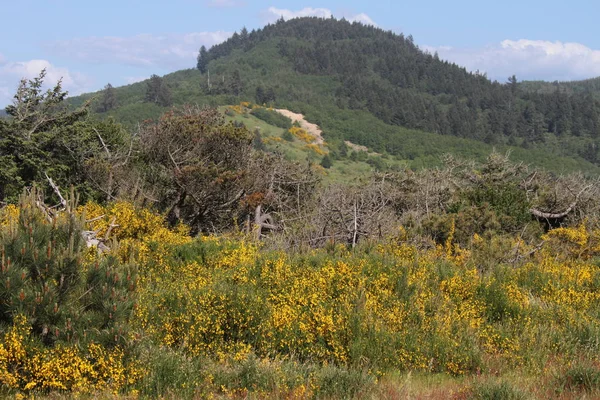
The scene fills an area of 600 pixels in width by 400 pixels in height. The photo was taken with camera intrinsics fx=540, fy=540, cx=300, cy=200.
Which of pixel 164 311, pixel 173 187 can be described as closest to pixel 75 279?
pixel 164 311

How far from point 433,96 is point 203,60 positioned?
7969 centimetres

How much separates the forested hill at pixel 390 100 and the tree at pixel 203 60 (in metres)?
2.20

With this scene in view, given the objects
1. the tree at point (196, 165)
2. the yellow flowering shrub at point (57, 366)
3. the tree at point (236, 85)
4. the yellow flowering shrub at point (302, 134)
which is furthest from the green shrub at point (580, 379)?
the tree at point (236, 85)

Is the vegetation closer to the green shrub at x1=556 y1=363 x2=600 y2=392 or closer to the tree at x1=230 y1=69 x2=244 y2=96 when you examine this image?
the green shrub at x1=556 y1=363 x2=600 y2=392

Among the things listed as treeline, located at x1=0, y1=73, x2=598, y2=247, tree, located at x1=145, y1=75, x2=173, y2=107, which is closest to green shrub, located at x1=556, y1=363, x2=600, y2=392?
treeline, located at x1=0, y1=73, x2=598, y2=247

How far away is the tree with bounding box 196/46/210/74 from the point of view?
16702cm

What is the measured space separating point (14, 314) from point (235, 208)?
12.7 metres

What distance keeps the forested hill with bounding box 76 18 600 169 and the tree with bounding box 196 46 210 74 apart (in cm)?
220

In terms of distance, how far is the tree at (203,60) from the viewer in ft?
548

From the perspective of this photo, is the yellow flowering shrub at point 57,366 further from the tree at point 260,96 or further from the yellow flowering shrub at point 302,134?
the tree at point 260,96

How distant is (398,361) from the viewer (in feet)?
19.2

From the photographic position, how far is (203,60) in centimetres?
18362

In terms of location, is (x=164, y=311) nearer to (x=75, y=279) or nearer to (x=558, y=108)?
(x=75, y=279)

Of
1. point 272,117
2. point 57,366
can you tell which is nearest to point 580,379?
point 57,366
